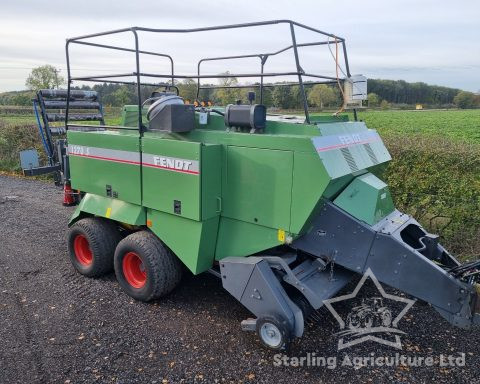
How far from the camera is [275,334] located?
3.32 metres

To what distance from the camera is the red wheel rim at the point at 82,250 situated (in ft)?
16.2

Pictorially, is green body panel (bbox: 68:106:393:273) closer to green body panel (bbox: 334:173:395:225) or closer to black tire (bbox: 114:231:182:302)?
green body panel (bbox: 334:173:395:225)

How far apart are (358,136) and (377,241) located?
117cm

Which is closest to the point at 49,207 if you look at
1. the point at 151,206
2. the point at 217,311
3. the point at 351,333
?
the point at 151,206

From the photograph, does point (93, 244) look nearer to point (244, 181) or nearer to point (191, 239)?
point (191, 239)

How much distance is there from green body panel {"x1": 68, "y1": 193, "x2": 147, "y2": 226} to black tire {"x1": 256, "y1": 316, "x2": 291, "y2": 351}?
169cm

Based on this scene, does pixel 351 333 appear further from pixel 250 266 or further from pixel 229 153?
pixel 229 153

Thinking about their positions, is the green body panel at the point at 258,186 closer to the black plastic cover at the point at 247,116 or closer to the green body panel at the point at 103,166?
the black plastic cover at the point at 247,116

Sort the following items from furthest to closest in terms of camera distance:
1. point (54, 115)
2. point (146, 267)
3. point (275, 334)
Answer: point (54, 115) → point (146, 267) → point (275, 334)

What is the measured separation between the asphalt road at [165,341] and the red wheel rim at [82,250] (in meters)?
0.20

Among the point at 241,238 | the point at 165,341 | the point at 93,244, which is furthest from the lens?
the point at 93,244

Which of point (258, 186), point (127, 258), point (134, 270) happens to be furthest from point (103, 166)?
point (258, 186)

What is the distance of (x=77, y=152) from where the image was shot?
479 centimetres

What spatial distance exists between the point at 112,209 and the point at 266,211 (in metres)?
1.89
